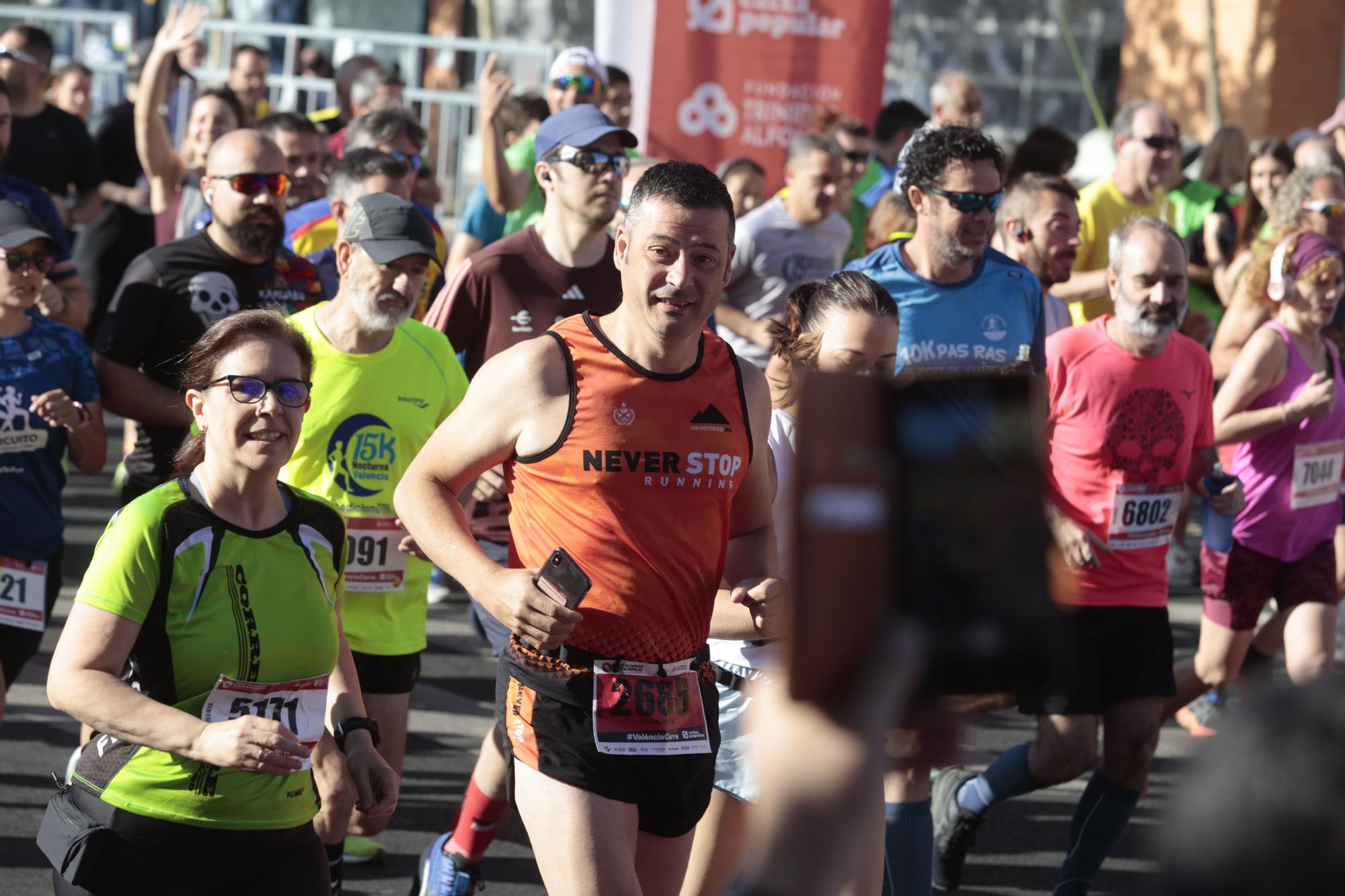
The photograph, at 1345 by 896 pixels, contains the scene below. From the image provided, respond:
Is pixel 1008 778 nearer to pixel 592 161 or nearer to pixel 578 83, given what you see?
pixel 592 161

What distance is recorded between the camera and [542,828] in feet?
11.5

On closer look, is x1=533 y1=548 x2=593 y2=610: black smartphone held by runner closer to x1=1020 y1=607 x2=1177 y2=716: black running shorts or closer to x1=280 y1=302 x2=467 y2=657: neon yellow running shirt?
x1=280 y1=302 x2=467 y2=657: neon yellow running shirt

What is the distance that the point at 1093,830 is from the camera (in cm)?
507

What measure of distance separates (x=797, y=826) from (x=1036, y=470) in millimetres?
370

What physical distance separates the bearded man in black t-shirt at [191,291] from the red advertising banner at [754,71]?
4.49 m

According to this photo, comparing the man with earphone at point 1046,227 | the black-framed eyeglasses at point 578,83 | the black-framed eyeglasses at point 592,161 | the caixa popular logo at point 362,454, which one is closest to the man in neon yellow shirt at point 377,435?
the caixa popular logo at point 362,454

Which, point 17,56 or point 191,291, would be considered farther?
point 17,56

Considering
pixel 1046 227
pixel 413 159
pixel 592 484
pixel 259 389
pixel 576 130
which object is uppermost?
pixel 576 130

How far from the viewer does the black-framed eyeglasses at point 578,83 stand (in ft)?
28.2

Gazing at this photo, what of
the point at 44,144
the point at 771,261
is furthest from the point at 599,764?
the point at 44,144

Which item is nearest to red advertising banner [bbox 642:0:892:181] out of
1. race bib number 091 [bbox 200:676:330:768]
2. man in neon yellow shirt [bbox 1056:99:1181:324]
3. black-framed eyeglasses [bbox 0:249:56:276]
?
man in neon yellow shirt [bbox 1056:99:1181:324]

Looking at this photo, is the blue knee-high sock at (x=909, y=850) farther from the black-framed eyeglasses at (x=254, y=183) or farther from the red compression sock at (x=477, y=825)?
the black-framed eyeglasses at (x=254, y=183)

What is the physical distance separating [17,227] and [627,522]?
2722 mm

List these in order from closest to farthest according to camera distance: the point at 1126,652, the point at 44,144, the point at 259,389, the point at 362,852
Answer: the point at 259,389, the point at 1126,652, the point at 362,852, the point at 44,144
